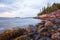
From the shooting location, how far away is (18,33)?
10273 millimetres

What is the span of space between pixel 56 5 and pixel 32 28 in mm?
37483

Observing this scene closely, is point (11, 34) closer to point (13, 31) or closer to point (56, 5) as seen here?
point (13, 31)

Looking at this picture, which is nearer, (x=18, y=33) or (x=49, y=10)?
(x=18, y=33)

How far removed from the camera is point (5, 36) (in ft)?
31.3

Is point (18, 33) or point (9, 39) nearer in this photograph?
point (9, 39)

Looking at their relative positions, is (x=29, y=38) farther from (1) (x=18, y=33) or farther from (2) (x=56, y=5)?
(2) (x=56, y=5)

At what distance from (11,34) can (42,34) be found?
1735mm

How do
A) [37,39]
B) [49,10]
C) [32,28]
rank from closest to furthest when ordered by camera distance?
[37,39] → [32,28] → [49,10]

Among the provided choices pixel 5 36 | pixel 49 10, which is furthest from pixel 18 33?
pixel 49 10

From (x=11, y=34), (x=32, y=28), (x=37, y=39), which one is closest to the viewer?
(x=37, y=39)

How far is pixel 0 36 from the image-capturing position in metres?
9.51

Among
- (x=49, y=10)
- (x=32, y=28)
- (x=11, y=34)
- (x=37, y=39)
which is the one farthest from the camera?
(x=49, y=10)

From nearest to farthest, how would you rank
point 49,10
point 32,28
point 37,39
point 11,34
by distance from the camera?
1. point 37,39
2. point 11,34
3. point 32,28
4. point 49,10

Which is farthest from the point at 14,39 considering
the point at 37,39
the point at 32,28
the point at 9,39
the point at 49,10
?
the point at 49,10
